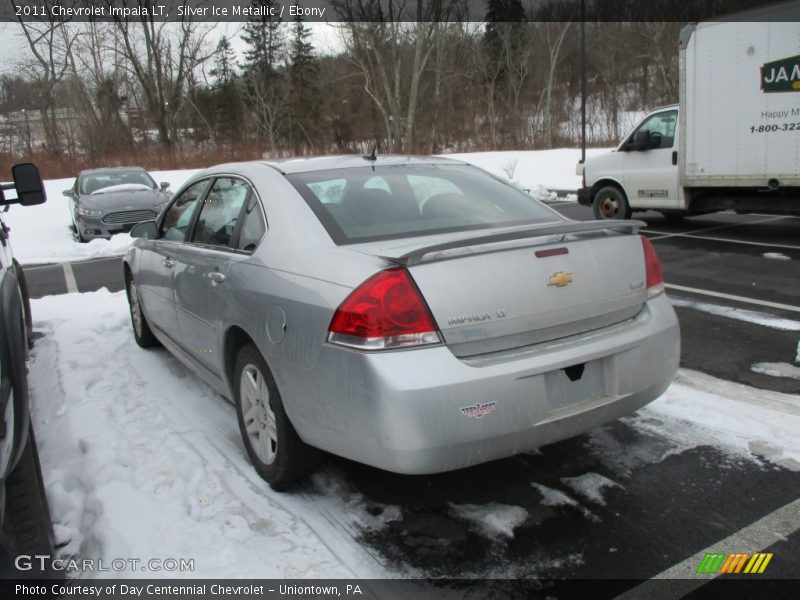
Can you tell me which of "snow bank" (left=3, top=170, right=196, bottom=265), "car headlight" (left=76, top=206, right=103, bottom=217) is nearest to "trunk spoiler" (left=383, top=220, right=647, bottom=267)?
"snow bank" (left=3, top=170, right=196, bottom=265)

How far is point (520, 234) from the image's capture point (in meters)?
2.91

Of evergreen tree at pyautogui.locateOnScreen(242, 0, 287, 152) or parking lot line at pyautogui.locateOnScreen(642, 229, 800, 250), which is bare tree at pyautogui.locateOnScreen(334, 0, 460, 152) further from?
parking lot line at pyautogui.locateOnScreen(642, 229, 800, 250)

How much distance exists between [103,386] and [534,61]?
57146 millimetres

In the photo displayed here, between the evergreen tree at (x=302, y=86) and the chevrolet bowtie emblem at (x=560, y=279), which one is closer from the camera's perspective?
the chevrolet bowtie emblem at (x=560, y=279)

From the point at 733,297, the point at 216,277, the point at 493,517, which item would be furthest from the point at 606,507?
the point at 733,297

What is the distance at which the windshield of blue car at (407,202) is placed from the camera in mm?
3271

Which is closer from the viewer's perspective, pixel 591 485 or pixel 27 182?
pixel 591 485

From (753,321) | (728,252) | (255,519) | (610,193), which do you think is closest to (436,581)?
(255,519)

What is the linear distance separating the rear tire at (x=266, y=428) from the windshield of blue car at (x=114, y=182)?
11910 millimetres

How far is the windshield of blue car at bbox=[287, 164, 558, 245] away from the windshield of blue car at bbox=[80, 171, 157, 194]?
461 inches

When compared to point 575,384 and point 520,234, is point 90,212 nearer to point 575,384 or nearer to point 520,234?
point 520,234

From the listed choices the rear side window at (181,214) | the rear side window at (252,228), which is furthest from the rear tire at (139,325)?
the rear side window at (252,228)

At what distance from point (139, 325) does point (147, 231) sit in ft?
3.26
